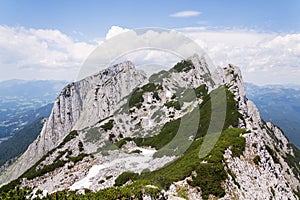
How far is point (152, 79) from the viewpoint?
13262cm

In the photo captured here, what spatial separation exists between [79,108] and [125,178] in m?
130

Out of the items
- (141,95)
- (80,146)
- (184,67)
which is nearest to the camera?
(80,146)

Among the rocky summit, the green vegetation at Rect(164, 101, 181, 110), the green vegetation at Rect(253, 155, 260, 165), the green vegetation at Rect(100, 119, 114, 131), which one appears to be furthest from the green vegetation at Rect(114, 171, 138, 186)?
the green vegetation at Rect(164, 101, 181, 110)

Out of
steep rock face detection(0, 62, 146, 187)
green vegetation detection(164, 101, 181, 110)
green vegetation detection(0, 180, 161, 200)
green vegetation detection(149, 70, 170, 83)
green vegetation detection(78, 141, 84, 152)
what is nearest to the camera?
green vegetation detection(0, 180, 161, 200)

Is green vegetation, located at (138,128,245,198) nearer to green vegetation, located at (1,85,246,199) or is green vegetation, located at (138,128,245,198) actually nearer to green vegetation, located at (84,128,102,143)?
green vegetation, located at (1,85,246,199)

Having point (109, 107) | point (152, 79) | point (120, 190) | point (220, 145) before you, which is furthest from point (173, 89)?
point (120, 190)

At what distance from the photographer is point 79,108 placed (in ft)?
545

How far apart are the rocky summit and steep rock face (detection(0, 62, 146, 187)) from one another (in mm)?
517

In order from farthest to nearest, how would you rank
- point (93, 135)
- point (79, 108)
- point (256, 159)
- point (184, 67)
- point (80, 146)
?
point (79, 108) < point (184, 67) < point (93, 135) < point (80, 146) < point (256, 159)

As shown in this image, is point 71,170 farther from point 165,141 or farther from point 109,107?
point 109,107

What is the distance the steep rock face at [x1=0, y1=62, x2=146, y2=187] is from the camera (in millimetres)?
134250

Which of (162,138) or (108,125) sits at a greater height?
(162,138)

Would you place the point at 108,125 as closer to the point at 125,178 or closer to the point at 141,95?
the point at 141,95

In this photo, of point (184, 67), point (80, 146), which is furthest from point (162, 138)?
point (184, 67)
